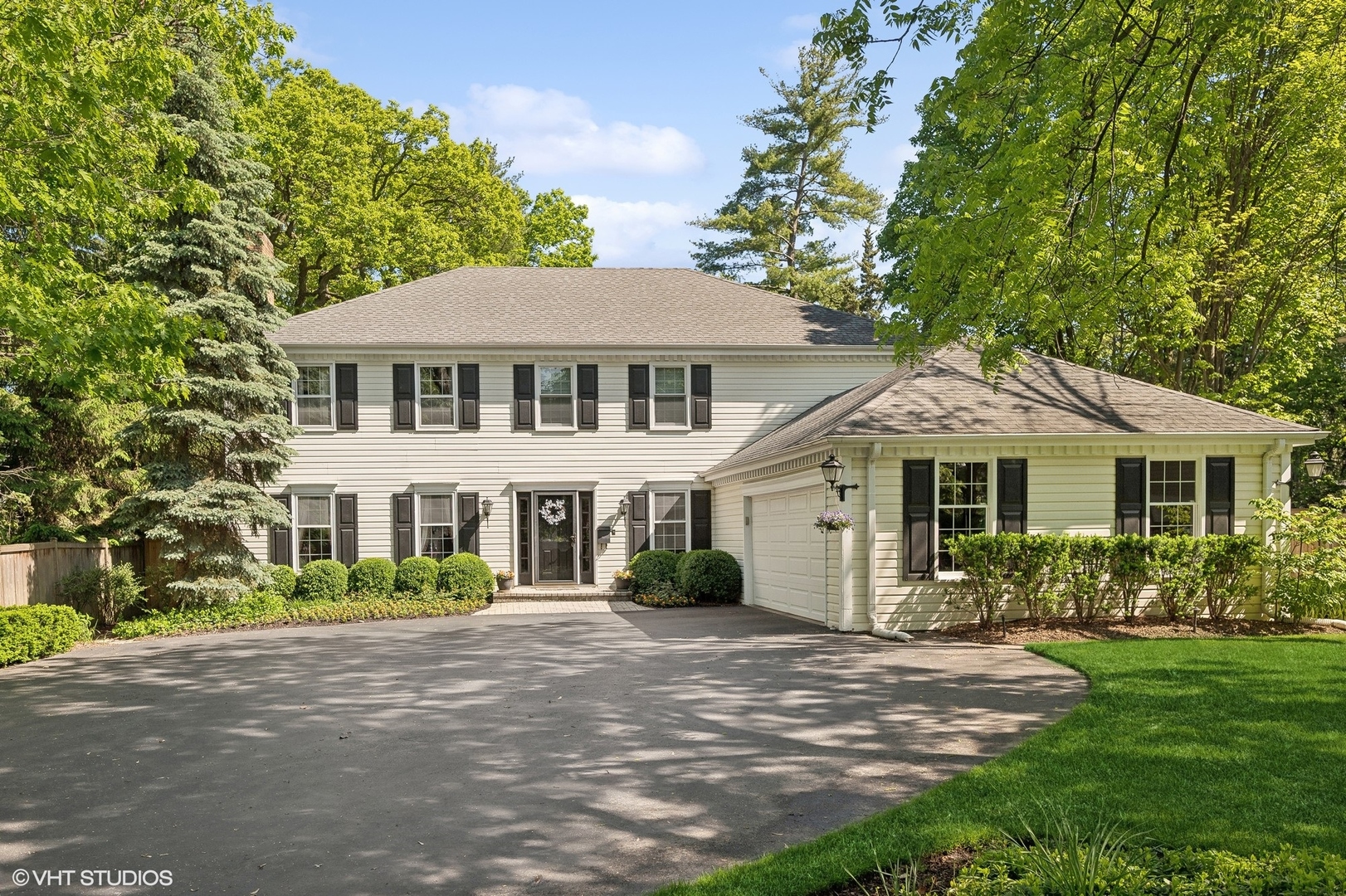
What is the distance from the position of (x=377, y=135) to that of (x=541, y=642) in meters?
23.0

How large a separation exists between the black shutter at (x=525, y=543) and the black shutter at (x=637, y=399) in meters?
2.95

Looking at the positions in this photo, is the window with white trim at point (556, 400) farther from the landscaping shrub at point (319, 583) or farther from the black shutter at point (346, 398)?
the landscaping shrub at point (319, 583)

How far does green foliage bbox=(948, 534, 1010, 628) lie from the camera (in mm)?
12648

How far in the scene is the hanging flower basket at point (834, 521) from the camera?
1290 centimetres

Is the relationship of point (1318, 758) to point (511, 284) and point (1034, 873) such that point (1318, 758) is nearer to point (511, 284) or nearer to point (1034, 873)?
point (1034, 873)

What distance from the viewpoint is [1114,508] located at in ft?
45.6

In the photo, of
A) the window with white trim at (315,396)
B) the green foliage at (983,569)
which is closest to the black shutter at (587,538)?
the window with white trim at (315,396)

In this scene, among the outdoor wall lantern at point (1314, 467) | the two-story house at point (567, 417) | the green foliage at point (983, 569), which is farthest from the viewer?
the two-story house at point (567, 417)

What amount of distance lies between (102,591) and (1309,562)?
19171 mm

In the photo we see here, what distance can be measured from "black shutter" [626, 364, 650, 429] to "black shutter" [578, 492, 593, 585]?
1948mm

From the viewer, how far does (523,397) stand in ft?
66.1

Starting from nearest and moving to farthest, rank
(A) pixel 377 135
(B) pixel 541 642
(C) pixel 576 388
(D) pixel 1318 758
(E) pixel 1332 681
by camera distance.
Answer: (D) pixel 1318 758 → (E) pixel 1332 681 → (B) pixel 541 642 → (C) pixel 576 388 → (A) pixel 377 135

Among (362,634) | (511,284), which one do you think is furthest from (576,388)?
(362,634)

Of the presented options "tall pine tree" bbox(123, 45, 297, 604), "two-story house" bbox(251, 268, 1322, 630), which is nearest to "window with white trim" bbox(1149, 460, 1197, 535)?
"two-story house" bbox(251, 268, 1322, 630)
